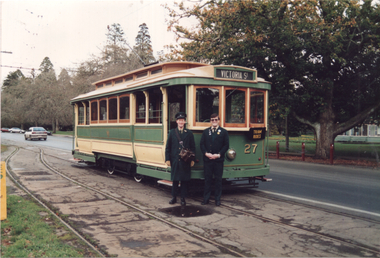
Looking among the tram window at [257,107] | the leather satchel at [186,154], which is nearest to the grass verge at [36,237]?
the leather satchel at [186,154]

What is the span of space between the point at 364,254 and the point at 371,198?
4.41 metres

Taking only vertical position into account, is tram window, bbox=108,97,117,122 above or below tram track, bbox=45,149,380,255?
above

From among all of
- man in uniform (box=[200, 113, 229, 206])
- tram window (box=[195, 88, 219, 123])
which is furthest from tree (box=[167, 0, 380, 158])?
man in uniform (box=[200, 113, 229, 206])

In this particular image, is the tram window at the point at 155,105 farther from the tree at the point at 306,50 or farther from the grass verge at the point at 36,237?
the tree at the point at 306,50

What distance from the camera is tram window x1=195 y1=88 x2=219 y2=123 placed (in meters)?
8.15

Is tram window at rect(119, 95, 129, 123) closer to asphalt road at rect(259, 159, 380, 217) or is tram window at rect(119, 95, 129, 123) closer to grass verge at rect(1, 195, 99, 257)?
grass verge at rect(1, 195, 99, 257)

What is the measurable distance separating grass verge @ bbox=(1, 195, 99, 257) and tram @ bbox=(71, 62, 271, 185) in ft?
10.6

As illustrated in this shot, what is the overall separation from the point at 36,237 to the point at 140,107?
525 cm

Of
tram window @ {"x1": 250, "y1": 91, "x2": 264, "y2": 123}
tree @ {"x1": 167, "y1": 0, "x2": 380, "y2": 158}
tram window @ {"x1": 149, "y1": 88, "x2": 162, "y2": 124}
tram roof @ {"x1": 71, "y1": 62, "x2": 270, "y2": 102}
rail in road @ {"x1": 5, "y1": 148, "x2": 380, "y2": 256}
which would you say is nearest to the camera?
rail in road @ {"x1": 5, "y1": 148, "x2": 380, "y2": 256}

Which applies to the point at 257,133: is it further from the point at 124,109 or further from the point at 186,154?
the point at 124,109

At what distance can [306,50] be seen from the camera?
18203mm

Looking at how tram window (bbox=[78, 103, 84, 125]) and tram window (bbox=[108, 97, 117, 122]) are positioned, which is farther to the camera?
tram window (bbox=[78, 103, 84, 125])

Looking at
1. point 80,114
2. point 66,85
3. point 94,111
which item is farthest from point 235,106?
point 66,85

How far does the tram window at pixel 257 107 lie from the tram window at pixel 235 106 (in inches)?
9.7
